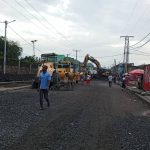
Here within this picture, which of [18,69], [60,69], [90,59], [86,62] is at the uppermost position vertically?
[90,59]

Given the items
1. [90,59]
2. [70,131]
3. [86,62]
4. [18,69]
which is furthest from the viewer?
[90,59]

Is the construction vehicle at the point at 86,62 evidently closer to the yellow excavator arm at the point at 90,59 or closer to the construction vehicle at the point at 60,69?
the yellow excavator arm at the point at 90,59

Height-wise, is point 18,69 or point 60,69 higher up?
point 60,69

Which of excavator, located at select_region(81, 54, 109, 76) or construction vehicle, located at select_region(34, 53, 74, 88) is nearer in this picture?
construction vehicle, located at select_region(34, 53, 74, 88)

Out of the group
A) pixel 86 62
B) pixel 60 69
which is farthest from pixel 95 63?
pixel 60 69

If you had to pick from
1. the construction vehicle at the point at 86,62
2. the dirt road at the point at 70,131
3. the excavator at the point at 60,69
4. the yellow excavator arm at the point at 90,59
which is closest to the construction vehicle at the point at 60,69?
the excavator at the point at 60,69

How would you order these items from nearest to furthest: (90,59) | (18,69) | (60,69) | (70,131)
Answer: (70,131) → (60,69) → (18,69) → (90,59)

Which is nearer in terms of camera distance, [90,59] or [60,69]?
[60,69]

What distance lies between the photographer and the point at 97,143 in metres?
11.4

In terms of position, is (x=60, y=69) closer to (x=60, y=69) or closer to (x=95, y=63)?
(x=60, y=69)

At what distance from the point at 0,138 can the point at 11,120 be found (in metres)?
3.95

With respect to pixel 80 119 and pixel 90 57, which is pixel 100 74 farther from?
pixel 80 119

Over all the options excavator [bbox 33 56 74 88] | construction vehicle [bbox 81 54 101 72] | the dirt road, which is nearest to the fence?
excavator [bbox 33 56 74 88]

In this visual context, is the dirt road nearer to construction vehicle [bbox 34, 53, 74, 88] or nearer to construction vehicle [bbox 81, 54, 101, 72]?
construction vehicle [bbox 34, 53, 74, 88]
